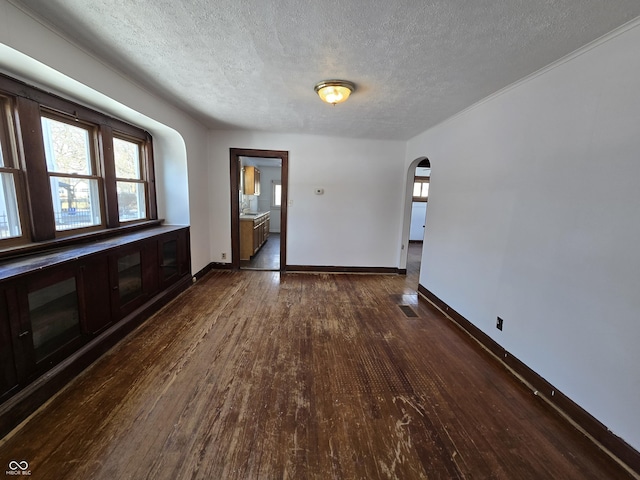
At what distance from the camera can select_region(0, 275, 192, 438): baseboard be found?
143cm

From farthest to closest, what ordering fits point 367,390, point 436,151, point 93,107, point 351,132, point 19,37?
point 351,132
point 436,151
point 93,107
point 367,390
point 19,37

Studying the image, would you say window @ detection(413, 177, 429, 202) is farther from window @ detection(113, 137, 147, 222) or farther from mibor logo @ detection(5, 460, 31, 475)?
mibor logo @ detection(5, 460, 31, 475)

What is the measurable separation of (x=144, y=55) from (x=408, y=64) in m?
1.99

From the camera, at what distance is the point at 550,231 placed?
184 cm

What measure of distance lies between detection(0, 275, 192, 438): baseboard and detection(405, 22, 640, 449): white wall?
3.38 metres

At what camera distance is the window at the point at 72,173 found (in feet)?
6.84

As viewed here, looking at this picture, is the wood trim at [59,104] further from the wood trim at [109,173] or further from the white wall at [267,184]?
the white wall at [267,184]

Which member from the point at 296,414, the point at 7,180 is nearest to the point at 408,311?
the point at 296,414

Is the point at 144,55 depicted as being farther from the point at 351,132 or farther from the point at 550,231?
the point at 550,231

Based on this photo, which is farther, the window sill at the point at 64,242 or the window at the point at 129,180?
the window at the point at 129,180

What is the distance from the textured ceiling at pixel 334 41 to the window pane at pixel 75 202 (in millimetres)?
1085

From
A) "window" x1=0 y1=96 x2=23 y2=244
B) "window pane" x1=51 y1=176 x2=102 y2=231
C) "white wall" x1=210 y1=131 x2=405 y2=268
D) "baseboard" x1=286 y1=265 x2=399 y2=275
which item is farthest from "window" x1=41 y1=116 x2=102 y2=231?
"baseboard" x1=286 y1=265 x2=399 y2=275

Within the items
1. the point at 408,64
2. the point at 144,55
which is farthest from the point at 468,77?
the point at 144,55

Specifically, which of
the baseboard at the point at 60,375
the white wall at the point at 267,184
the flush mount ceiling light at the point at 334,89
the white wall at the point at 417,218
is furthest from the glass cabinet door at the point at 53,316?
the white wall at the point at 417,218
